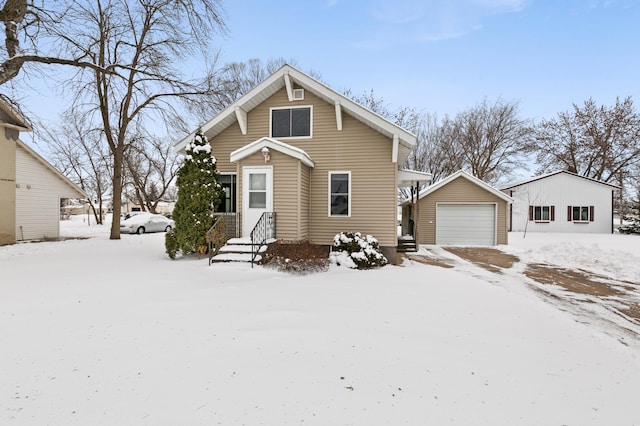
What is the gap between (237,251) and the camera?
28.6 ft

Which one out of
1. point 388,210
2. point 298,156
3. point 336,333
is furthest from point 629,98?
point 336,333

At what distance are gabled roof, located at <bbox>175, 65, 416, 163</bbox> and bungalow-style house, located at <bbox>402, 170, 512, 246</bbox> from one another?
657cm

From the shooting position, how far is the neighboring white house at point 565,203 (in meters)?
21.5

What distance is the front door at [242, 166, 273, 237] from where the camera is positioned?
9562mm

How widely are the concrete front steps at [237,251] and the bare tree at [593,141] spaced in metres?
31.0

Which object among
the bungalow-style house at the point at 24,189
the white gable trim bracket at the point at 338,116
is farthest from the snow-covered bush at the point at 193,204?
the bungalow-style house at the point at 24,189

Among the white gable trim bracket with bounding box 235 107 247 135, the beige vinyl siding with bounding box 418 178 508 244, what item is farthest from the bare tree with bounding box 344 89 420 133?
the white gable trim bracket with bounding box 235 107 247 135

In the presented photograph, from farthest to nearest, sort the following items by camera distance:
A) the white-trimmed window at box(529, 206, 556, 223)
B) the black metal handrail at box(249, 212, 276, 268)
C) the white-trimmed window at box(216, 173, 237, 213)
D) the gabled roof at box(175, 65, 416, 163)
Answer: the white-trimmed window at box(529, 206, 556, 223) → the white-trimmed window at box(216, 173, 237, 213) → the gabled roof at box(175, 65, 416, 163) → the black metal handrail at box(249, 212, 276, 268)

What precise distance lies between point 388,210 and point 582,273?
19.6ft

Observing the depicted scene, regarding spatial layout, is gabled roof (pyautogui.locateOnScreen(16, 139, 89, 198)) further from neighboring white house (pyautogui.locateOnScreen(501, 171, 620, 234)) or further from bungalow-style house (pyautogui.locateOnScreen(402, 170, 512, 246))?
neighboring white house (pyautogui.locateOnScreen(501, 171, 620, 234))

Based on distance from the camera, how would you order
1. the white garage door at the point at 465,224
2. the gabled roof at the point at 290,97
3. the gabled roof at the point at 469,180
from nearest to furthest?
the gabled roof at the point at 290,97 → the gabled roof at the point at 469,180 → the white garage door at the point at 465,224

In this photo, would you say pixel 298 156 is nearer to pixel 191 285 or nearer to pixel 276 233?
pixel 276 233

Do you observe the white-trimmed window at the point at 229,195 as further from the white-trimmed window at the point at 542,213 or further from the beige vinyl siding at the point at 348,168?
the white-trimmed window at the point at 542,213

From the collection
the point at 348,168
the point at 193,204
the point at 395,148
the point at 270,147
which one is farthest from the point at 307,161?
the point at 193,204
